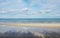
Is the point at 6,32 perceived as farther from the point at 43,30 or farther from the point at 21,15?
the point at 43,30

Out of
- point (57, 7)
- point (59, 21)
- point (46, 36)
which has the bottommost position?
point (46, 36)

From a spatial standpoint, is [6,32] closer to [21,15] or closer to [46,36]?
[21,15]

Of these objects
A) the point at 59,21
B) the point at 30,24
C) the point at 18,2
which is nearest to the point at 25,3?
the point at 18,2

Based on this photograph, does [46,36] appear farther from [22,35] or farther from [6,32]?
[6,32]

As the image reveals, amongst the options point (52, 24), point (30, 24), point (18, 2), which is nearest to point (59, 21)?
point (52, 24)

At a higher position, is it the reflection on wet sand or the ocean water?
the ocean water

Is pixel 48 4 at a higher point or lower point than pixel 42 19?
higher

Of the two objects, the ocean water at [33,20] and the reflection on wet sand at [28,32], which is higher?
the ocean water at [33,20]

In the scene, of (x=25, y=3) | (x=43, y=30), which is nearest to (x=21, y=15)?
(x=25, y=3)

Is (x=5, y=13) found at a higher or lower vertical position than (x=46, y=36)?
higher
